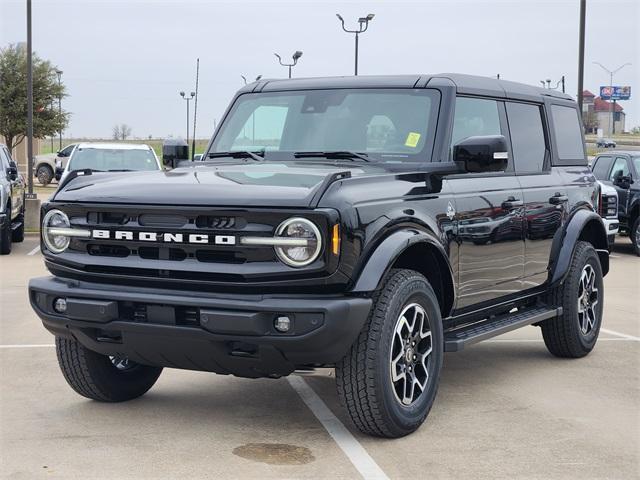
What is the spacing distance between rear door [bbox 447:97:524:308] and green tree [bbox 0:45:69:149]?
43.8m

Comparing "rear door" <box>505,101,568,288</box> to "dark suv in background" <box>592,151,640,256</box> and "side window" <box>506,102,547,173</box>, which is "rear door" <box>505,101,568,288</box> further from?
"dark suv in background" <box>592,151,640,256</box>

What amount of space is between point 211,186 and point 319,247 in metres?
0.76

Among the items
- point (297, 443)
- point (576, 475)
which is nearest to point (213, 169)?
point (297, 443)

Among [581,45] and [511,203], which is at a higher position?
[581,45]

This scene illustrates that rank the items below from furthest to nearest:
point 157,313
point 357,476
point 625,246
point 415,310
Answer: point 625,246
point 415,310
point 157,313
point 357,476

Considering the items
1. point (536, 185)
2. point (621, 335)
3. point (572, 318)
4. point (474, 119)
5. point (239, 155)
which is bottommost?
point (621, 335)

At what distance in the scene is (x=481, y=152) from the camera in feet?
19.7

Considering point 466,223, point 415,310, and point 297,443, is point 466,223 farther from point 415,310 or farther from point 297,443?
point 297,443

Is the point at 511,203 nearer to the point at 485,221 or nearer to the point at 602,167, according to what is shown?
the point at 485,221

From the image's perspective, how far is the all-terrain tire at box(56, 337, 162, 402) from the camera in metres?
6.06

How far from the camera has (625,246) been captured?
20.1m

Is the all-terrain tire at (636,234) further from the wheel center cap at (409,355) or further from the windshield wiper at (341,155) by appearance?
the wheel center cap at (409,355)

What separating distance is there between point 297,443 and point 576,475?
1445 mm

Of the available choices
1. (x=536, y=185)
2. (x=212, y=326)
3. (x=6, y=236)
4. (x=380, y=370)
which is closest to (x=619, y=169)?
(x=6, y=236)
